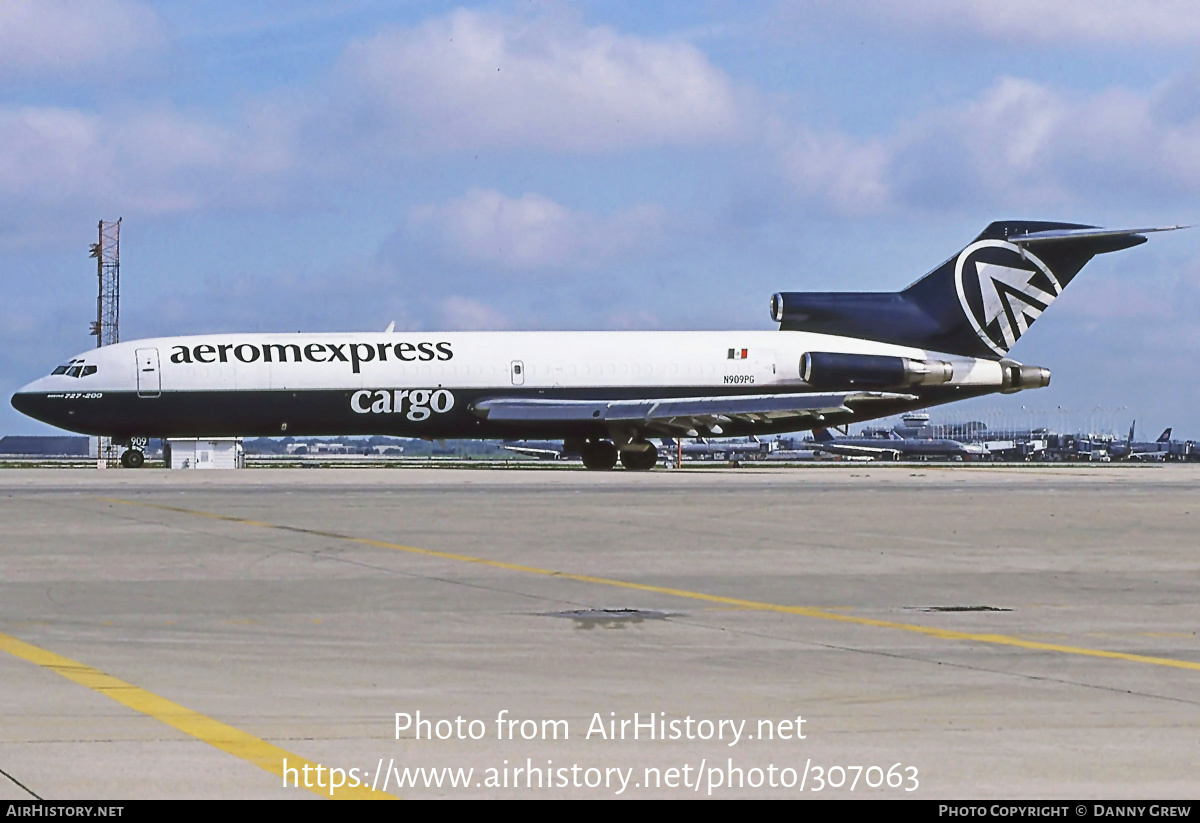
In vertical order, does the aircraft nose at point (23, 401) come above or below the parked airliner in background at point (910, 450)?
above

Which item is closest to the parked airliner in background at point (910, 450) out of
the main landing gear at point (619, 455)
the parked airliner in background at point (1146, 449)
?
the parked airliner in background at point (1146, 449)

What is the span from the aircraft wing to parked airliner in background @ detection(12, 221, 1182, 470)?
0.06 m

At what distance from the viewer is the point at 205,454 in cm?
6888

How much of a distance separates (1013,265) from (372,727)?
48.3 metres

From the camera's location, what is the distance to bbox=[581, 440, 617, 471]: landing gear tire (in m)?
51.8

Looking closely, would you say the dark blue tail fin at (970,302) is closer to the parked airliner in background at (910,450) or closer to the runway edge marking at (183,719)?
the runway edge marking at (183,719)

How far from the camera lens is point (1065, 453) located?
139875 millimetres

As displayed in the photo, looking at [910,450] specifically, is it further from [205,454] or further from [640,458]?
[640,458]

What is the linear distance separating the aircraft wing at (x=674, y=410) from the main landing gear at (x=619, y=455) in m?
1.71

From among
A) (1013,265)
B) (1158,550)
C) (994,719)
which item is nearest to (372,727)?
(994,719)

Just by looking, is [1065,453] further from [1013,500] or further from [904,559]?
[904,559]

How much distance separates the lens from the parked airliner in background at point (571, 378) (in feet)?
160

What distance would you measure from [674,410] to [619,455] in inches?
175

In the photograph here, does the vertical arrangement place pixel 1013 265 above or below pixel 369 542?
above
